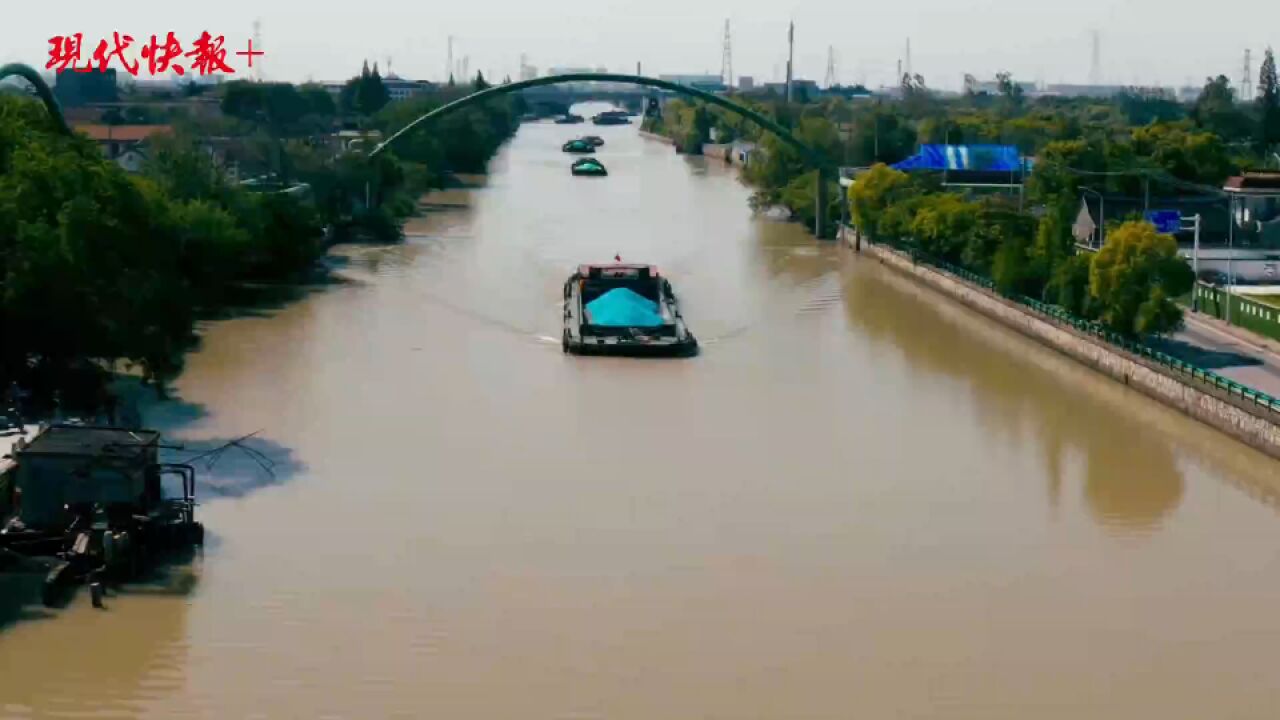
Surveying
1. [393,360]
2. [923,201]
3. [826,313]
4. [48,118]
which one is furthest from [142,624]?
[923,201]

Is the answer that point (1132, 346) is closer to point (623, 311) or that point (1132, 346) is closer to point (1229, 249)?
point (623, 311)

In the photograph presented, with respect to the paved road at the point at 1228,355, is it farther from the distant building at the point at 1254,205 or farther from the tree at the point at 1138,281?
the distant building at the point at 1254,205

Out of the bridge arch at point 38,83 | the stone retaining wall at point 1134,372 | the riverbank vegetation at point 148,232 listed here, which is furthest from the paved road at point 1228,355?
the bridge arch at point 38,83

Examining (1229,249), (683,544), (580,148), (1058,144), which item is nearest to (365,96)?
(580,148)

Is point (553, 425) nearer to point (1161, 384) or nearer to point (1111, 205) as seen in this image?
point (1161, 384)

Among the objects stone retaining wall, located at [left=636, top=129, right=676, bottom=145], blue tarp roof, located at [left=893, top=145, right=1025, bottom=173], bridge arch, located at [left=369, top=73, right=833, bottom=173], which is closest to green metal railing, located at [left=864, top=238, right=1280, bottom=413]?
bridge arch, located at [left=369, top=73, right=833, bottom=173]
